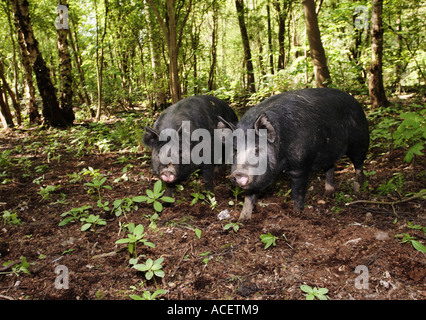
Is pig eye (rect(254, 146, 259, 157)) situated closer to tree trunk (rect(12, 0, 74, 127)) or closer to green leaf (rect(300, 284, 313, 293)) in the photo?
green leaf (rect(300, 284, 313, 293))

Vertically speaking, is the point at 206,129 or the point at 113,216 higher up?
the point at 206,129

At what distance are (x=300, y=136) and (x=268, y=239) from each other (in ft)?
4.42

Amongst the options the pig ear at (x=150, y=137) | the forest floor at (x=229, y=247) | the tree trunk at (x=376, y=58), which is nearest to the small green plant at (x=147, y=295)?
the forest floor at (x=229, y=247)

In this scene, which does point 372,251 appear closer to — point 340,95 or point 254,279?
point 254,279

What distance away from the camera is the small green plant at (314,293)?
7.73 ft

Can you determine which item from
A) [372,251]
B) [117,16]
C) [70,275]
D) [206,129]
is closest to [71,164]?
[206,129]

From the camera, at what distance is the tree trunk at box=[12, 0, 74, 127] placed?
1007 cm

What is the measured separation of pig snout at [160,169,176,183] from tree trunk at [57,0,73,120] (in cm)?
907

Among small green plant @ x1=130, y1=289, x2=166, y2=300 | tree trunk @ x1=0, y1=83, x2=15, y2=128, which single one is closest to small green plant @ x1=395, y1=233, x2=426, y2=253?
small green plant @ x1=130, y1=289, x2=166, y2=300

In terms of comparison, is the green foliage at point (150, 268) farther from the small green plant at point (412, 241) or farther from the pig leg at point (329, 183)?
the pig leg at point (329, 183)

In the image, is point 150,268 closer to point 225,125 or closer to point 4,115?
point 225,125
